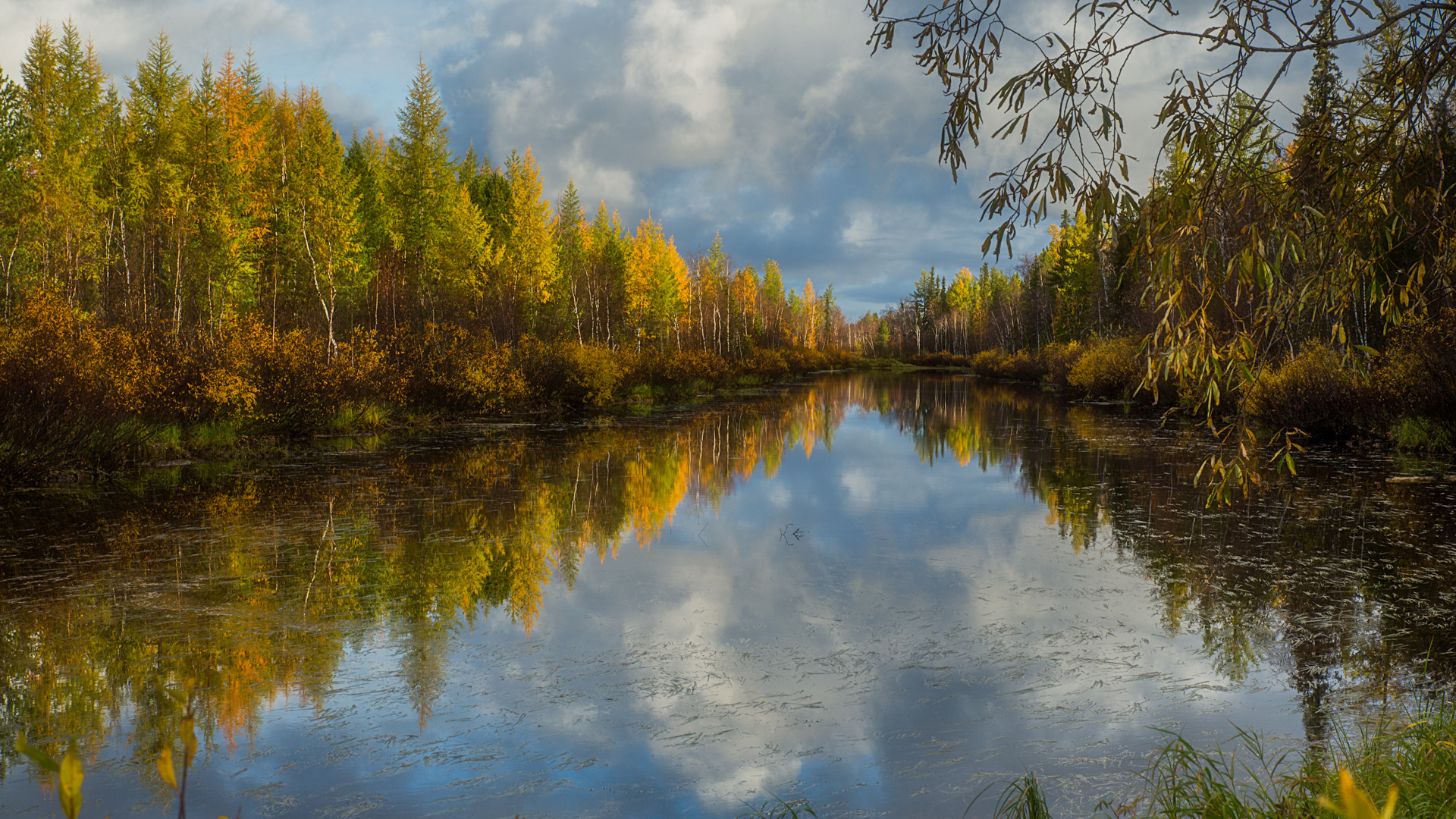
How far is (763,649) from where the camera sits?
5.79 meters

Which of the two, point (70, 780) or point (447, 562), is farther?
point (447, 562)

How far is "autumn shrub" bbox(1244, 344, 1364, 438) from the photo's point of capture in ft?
51.9

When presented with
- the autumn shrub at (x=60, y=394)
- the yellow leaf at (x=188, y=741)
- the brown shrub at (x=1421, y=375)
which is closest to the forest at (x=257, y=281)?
the autumn shrub at (x=60, y=394)

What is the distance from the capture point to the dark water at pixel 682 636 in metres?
4.09

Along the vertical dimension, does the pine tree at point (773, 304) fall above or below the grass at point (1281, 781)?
above

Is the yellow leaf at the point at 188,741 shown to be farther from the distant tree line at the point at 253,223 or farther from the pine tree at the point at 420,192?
the pine tree at the point at 420,192

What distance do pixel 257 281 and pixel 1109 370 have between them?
28814 millimetres

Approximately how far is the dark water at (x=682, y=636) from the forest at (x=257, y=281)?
→ 2.26 m

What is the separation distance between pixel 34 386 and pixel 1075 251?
48.2 meters

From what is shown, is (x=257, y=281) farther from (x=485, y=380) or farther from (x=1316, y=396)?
(x=1316, y=396)

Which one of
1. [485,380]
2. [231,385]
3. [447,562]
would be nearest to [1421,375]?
[447,562]

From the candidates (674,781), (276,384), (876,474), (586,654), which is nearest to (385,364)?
(276,384)

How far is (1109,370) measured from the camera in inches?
1176

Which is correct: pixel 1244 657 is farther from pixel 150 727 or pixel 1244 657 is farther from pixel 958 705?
pixel 150 727
